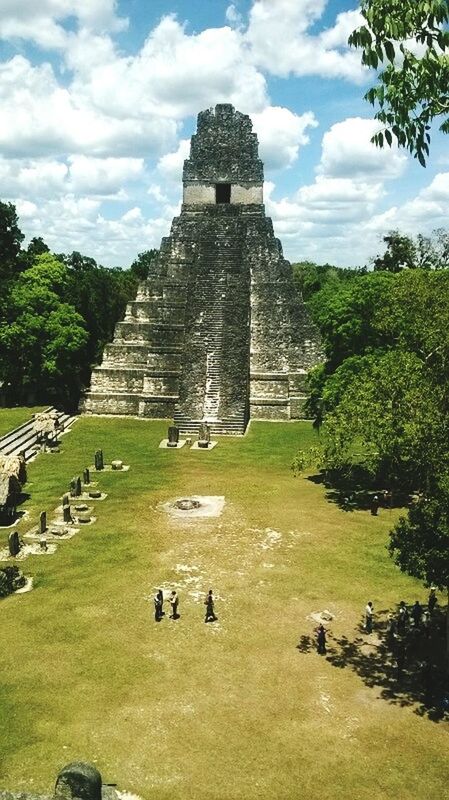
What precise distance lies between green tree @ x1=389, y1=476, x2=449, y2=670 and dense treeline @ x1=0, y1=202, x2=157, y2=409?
1229 inches

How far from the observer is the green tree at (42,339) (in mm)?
41938

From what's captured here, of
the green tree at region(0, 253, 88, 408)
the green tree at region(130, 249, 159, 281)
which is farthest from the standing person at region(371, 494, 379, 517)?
the green tree at region(130, 249, 159, 281)

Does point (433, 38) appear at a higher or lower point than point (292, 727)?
higher

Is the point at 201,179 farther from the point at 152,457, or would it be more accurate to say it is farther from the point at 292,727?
the point at 292,727

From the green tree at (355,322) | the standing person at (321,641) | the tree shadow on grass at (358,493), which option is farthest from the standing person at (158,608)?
the green tree at (355,322)

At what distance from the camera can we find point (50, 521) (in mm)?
23328

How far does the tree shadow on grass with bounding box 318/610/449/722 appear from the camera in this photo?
13.9 metres

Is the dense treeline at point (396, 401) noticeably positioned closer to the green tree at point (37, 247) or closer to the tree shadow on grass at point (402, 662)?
the tree shadow on grass at point (402, 662)

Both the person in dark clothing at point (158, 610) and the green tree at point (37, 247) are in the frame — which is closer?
the person in dark clothing at point (158, 610)

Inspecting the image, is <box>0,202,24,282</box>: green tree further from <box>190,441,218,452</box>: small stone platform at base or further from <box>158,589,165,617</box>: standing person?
<box>158,589,165,617</box>: standing person

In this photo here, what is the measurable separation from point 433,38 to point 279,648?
1306 centimetres

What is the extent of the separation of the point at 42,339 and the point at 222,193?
18521mm

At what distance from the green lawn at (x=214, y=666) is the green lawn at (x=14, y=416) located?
1264cm

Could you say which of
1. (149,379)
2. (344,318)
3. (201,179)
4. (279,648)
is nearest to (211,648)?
(279,648)
